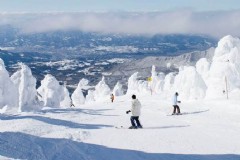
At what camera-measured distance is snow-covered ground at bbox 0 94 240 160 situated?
17.7 meters

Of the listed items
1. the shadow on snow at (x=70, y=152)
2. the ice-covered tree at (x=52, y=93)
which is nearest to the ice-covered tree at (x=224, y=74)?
the ice-covered tree at (x=52, y=93)

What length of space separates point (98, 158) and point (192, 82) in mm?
43896

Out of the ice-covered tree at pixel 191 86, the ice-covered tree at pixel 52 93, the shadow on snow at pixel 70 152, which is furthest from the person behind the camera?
the ice-covered tree at pixel 52 93

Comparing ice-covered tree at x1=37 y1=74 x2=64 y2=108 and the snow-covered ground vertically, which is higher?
ice-covered tree at x1=37 y1=74 x2=64 y2=108

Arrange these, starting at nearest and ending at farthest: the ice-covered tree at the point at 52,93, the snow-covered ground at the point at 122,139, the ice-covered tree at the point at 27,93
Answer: the snow-covered ground at the point at 122,139, the ice-covered tree at the point at 27,93, the ice-covered tree at the point at 52,93

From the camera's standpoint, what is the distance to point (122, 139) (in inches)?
826

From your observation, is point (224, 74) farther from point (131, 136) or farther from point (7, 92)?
point (131, 136)

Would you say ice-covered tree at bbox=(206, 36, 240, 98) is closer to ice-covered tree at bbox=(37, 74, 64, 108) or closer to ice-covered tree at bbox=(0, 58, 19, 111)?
ice-covered tree at bbox=(0, 58, 19, 111)

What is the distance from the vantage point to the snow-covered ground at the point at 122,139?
58.0ft

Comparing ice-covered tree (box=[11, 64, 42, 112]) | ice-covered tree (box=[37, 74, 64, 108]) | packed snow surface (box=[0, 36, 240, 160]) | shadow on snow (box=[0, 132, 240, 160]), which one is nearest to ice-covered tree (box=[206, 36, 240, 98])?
packed snow surface (box=[0, 36, 240, 160])

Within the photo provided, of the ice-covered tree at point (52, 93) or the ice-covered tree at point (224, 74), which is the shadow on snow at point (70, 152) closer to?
the ice-covered tree at point (224, 74)

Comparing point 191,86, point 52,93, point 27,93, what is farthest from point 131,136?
point 52,93

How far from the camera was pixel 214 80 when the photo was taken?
177 ft

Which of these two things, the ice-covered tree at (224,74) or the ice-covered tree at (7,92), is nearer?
the ice-covered tree at (224,74)
